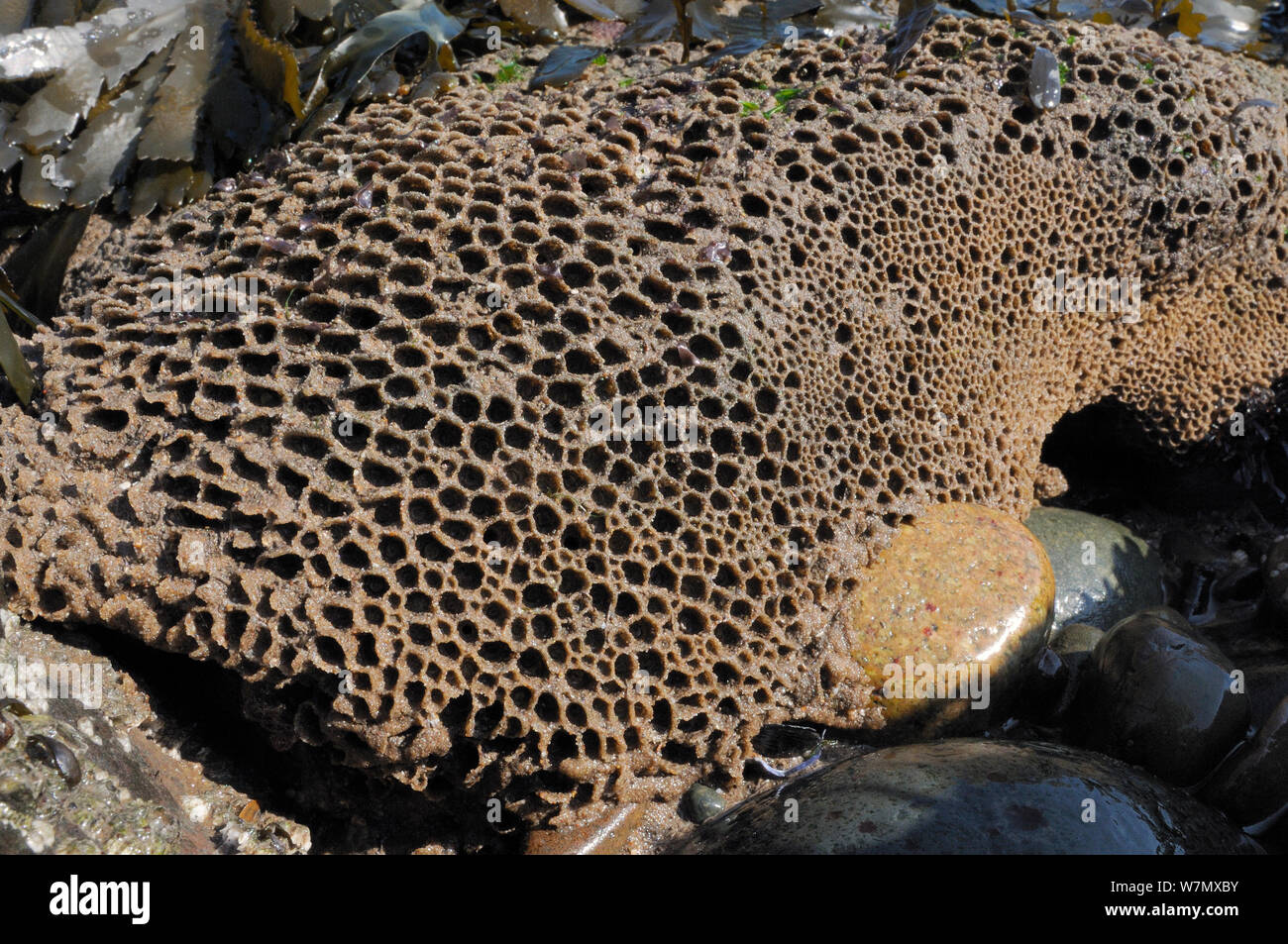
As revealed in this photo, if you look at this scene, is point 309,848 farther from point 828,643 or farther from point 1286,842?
point 1286,842

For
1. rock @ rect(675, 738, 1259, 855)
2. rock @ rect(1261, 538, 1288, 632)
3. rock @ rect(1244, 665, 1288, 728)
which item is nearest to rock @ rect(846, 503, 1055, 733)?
rock @ rect(675, 738, 1259, 855)

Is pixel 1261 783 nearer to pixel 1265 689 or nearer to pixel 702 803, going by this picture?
pixel 1265 689

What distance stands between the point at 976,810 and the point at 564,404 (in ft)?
5.58

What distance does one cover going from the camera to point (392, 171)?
3602 mm

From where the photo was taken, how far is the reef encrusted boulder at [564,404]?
3.07m

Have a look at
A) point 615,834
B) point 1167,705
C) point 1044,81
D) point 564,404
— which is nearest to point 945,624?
point 1167,705

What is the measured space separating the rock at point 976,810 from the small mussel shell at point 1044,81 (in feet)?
8.33

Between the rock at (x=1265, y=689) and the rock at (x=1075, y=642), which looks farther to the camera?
the rock at (x=1075, y=642)

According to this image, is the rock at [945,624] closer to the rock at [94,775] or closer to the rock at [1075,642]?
the rock at [1075,642]

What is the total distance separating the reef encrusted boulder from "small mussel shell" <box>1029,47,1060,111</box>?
50 mm

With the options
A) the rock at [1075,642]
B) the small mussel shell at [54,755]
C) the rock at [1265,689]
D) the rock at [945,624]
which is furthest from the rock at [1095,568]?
the small mussel shell at [54,755]

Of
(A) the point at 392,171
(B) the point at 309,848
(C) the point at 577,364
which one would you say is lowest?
(B) the point at 309,848
